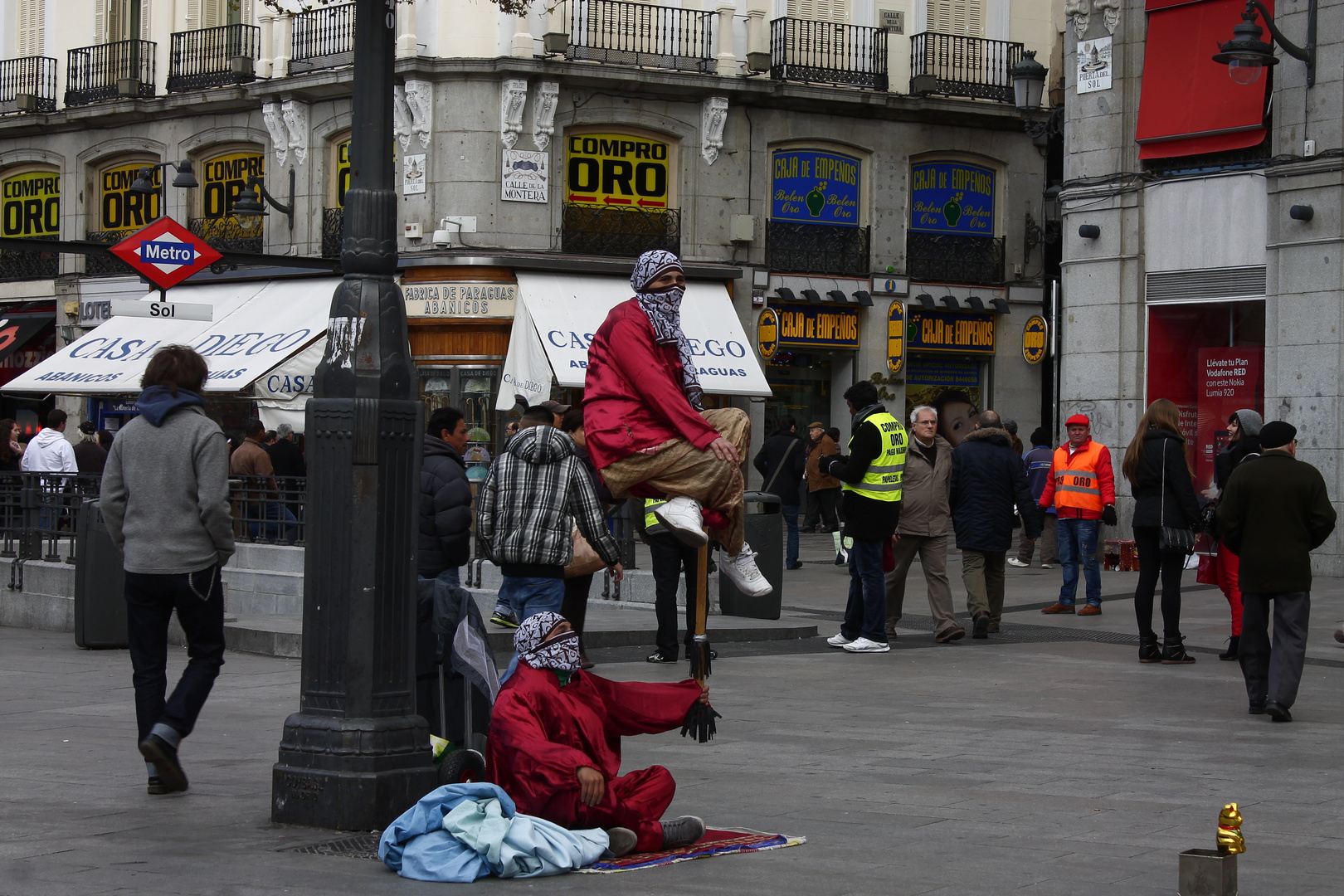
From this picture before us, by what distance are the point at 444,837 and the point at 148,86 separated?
1099 inches

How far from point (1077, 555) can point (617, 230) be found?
552 inches

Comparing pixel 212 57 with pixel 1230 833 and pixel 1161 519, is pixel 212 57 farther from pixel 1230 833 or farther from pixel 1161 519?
pixel 1230 833

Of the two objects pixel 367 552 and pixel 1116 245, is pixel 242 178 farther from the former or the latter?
pixel 367 552

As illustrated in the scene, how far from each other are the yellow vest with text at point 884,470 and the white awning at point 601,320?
1360 cm

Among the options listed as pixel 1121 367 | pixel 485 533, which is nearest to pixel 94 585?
pixel 485 533

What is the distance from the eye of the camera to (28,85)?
32938mm

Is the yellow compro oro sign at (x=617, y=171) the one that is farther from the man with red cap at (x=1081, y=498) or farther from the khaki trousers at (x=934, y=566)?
the khaki trousers at (x=934, y=566)

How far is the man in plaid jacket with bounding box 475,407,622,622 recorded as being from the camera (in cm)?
877

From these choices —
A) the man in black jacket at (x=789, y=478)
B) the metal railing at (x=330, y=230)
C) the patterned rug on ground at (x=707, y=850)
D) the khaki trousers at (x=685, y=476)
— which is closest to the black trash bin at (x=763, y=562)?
the man in black jacket at (x=789, y=478)

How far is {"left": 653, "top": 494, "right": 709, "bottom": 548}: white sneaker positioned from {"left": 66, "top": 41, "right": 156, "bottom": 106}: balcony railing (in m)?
27.3

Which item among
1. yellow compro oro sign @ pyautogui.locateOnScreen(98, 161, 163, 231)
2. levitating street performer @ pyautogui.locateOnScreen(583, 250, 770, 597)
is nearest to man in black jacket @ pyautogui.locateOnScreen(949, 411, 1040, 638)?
levitating street performer @ pyautogui.locateOnScreen(583, 250, 770, 597)

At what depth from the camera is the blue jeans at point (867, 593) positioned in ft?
41.7

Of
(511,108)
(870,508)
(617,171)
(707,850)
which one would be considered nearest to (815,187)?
(617,171)

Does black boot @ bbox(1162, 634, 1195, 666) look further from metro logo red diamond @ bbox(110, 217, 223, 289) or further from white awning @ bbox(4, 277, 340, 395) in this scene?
white awning @ bbox(4, 277, 340, 395)
